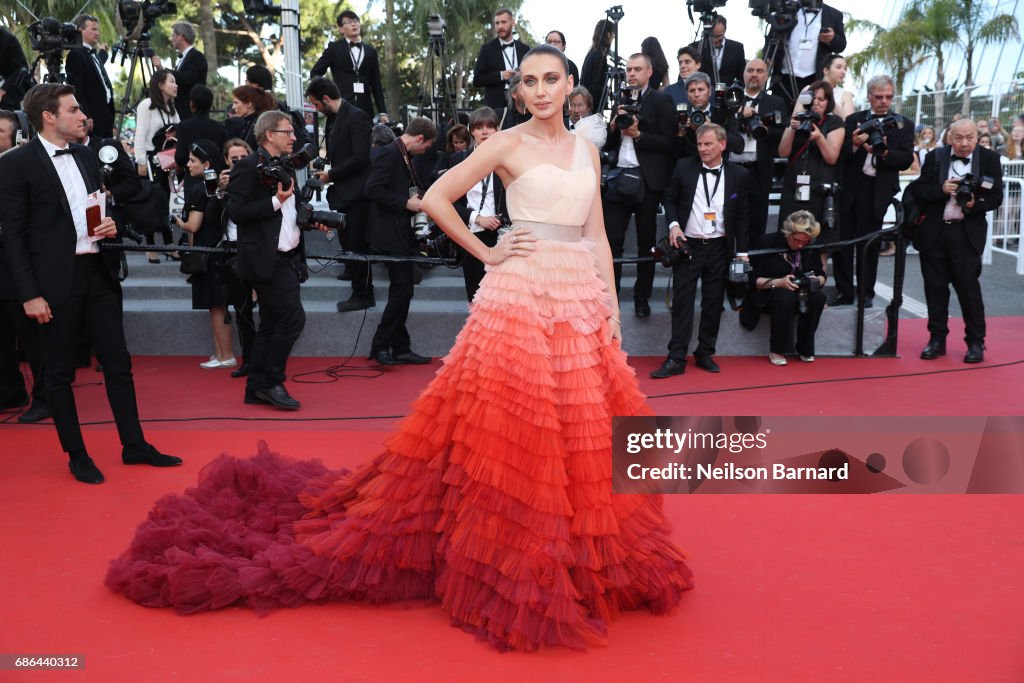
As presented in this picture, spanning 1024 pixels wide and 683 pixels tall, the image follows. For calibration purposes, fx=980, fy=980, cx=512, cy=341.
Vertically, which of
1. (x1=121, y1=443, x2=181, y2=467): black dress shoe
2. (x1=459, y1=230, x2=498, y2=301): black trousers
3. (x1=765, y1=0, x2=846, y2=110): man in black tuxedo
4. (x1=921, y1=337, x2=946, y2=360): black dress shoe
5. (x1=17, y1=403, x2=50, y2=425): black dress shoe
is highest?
(x1=765, y1=0, x2=846, y2=110): man in black tuxedo

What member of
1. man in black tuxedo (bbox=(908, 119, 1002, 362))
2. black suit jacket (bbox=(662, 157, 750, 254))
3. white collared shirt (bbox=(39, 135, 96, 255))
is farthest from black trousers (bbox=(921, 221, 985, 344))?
white collared shirt (bbox=(39, 135, 96, 255))

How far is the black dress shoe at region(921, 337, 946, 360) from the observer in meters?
7.26

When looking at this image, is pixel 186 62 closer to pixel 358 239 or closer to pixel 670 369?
pixel 358 239

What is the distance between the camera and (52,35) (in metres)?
8.45

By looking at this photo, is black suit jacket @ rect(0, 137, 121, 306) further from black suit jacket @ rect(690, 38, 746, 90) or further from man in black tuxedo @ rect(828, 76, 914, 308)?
black suit jacket @ rect(690, 38, 746, 90)

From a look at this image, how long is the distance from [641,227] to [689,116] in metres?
0.92

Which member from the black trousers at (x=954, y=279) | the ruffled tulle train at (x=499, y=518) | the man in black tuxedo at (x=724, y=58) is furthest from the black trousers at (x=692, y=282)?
the ruffled tulle train at (x=499, y=518)

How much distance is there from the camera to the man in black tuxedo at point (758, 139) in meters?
7.82

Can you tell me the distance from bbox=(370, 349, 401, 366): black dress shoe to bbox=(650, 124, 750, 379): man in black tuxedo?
194 cm

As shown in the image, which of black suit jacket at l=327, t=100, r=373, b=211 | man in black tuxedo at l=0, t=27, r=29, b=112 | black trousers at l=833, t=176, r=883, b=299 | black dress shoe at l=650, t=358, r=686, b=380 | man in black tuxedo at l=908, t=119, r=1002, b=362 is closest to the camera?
black dress shoe at l=650, t=358, r=686, b=380

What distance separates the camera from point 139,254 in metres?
9.49

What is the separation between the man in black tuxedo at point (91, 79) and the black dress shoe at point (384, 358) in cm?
368

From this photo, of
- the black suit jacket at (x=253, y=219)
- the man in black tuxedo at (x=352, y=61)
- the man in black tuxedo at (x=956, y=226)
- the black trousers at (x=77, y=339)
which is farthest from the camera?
the man in black tuxedo at (x=352, y=61)

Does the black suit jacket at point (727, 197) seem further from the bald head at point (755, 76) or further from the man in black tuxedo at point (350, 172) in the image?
the man in black tuxedo at point (350, 172)
